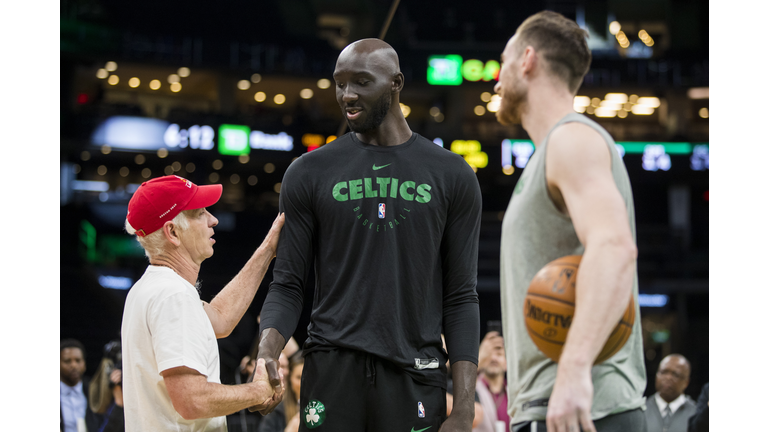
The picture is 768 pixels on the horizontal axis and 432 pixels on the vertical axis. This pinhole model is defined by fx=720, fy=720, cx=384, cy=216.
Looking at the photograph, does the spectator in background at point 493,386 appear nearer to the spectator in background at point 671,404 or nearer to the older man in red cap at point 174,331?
the spectator in background at point 671,404

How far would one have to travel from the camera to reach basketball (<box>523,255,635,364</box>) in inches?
83.8

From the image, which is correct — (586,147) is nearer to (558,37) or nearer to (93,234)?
(558,37)

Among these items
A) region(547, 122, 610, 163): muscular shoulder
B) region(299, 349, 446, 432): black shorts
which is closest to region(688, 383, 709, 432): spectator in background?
region(299, 349, 446, 432): black shorts

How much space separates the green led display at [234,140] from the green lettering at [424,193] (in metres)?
19.3

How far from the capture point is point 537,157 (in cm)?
230

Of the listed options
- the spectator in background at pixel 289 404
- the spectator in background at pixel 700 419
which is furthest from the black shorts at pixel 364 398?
the spectator in background at pixel 700 419

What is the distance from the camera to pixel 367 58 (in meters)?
2.91

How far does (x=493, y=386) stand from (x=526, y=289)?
5888mm

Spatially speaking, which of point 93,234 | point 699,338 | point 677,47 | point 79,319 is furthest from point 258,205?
point 677,47

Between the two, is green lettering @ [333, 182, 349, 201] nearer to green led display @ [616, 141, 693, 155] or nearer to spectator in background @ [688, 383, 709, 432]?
spectator in background @ [688, 383, 709, 432]

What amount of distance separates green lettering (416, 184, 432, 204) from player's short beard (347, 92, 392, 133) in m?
0.33

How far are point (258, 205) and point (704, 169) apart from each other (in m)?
14.1

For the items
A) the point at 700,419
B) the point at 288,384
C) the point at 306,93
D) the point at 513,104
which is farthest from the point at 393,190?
the point at 306,93

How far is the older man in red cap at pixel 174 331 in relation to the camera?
275cm
